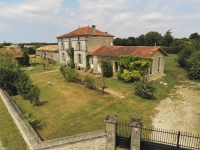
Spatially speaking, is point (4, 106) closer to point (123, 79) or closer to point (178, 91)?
point (123, 79)

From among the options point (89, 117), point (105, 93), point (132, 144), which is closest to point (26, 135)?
point (89, 117)

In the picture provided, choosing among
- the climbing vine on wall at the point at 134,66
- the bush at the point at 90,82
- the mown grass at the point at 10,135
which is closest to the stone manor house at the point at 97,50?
the climbing vine on wall at the point at 134,66

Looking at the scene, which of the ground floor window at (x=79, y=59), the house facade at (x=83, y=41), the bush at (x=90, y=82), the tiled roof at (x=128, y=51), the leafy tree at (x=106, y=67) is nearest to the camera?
the bush at (x=90, y=82)

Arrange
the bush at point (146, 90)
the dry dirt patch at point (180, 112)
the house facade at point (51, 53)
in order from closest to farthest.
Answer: the dry dirt patch at point (180, 112) → the bush at point (146, 90) → the house facade at point (51, 53)

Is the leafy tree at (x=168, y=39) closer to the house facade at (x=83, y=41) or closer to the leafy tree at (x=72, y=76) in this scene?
the house facade at (x=83, y=41)

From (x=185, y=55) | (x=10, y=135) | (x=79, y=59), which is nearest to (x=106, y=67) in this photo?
(x=79, y=59)

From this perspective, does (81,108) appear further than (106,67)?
No

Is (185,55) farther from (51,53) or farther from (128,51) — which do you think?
(51,53)
